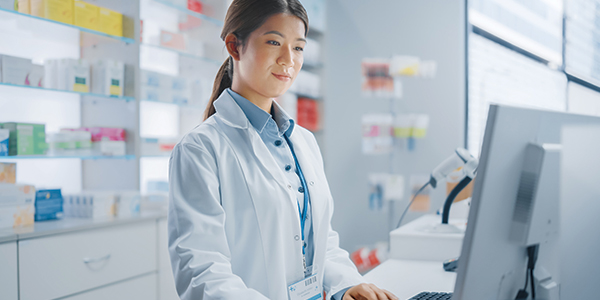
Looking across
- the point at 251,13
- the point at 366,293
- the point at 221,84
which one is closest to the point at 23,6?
the point at 221,84

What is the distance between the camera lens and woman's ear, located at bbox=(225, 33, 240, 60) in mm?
1296

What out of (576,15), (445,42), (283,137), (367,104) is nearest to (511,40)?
(576,15)

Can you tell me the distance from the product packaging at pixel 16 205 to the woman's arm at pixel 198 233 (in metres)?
1.45

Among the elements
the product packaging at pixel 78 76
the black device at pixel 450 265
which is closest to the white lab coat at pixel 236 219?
the black device at pixel 450 265

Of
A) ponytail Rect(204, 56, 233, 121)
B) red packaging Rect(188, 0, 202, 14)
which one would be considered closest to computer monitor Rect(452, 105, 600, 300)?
ponytail Rect(204, 56, 233, 121)

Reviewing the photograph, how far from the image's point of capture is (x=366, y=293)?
1.13m

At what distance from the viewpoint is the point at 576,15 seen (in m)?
4.19

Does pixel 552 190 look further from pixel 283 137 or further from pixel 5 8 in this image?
pixel 5 8

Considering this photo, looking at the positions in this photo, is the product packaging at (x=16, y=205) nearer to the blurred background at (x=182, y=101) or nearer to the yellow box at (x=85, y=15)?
the blurred background at (x=182, y=101)

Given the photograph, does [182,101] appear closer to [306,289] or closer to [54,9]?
[54,9]

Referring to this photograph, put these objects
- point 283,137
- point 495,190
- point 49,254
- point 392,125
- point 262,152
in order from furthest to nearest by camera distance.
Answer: point 392,125 < point 49,254 < point 283,137 < point 262,152 < point 495,190

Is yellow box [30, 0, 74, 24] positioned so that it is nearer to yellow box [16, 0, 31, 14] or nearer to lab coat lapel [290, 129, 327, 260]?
yellow box [16, 0, 31, 14]

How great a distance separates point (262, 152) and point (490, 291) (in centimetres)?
74

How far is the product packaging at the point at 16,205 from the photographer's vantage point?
2055mm
